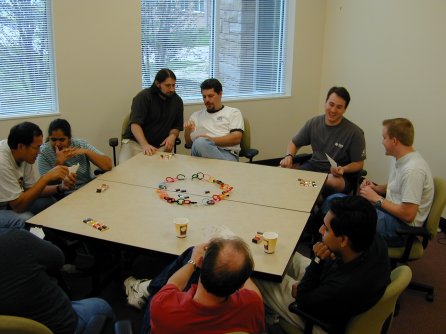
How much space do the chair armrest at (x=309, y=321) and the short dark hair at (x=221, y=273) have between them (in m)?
0.47

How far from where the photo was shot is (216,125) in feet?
13.4

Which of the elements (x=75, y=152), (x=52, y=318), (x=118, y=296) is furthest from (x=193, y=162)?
(x=52, y=318)

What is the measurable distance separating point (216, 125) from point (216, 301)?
8.72 ft

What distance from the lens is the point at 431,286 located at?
10.2 feet

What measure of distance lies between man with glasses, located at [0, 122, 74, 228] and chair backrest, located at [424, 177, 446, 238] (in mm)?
2324

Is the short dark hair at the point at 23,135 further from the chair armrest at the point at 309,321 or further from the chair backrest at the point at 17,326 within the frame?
the chair armrest at the point at 309,321

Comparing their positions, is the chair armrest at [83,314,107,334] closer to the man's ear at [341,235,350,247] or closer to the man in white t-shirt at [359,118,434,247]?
the man's ear at [341,235,350,247]

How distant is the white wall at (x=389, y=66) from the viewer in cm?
404

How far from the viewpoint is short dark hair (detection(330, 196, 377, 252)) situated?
1.81 meters

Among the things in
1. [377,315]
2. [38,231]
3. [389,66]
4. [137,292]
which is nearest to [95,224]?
[38,231]

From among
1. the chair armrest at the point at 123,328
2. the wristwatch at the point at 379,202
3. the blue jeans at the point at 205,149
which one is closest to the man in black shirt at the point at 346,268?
the chair armrest at the point at 123,328

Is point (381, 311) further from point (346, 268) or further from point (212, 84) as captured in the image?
point (212, 84)

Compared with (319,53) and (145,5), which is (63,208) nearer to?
(145,5)

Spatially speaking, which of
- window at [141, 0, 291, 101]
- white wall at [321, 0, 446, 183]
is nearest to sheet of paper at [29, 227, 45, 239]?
window at [141, 0, 291, 101]
